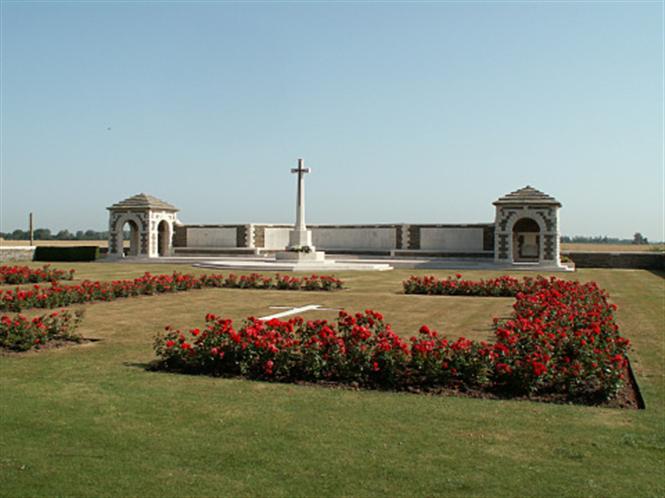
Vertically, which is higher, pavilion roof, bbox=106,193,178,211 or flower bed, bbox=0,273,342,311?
pavilion roof, bbox=106,193,178,211

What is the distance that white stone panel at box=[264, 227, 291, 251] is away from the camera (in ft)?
147

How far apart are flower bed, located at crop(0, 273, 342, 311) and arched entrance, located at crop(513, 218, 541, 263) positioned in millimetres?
21353

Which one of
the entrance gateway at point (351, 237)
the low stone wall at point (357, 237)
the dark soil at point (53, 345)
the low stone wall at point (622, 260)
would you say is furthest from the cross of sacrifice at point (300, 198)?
the dark soil at point (53, 345)

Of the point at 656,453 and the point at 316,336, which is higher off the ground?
the point at 316,336

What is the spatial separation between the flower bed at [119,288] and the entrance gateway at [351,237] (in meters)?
10.9

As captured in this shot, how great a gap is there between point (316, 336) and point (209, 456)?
3.05 meters

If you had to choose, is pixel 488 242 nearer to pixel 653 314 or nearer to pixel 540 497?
pixel 653 314

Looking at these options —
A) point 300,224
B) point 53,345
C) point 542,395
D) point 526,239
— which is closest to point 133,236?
point 300,224

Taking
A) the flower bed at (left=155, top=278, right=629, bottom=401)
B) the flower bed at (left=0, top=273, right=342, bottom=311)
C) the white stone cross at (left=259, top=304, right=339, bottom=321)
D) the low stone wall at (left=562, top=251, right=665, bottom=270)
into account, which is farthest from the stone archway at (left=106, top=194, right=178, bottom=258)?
the flower bed at (left=155, top=278, right=629, bottom=401)

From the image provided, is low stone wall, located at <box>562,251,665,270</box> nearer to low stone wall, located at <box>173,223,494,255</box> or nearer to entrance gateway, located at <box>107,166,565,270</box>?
entrance gateway, located at <box>107,166,565,270</box>

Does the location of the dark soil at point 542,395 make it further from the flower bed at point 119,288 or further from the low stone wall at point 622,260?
the low stone wall at point 622,260

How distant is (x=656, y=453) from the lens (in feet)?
17.5

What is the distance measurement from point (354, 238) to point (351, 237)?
0.79ft

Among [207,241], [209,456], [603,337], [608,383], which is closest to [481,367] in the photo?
[608,383]
